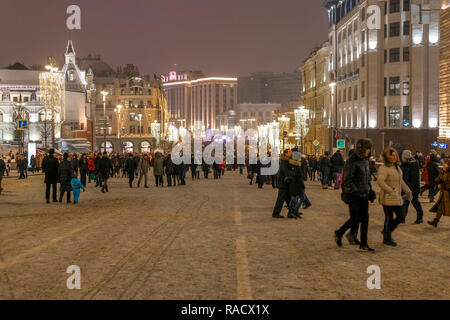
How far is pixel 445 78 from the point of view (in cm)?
3666

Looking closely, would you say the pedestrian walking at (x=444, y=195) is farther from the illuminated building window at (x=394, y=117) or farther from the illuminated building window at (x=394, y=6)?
the illuminated building window at (x=394, y=6)

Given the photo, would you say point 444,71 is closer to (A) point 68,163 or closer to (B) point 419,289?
(A) point 68,163

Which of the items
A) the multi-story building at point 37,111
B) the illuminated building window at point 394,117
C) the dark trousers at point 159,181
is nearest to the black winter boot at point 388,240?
the dark trousers at point 159,181

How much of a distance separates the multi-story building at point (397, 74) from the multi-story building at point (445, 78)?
18067 millimetres

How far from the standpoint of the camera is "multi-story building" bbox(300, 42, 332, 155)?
8144 centimetres

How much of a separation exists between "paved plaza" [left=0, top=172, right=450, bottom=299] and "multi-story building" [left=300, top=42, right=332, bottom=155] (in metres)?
62.5

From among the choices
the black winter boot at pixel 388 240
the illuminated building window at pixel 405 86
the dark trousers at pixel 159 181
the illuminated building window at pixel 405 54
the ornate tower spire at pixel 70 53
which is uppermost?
the ornate tower spire at pixel 70 53

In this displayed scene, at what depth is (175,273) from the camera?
909 centimetres

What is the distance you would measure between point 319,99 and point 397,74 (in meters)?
28.0

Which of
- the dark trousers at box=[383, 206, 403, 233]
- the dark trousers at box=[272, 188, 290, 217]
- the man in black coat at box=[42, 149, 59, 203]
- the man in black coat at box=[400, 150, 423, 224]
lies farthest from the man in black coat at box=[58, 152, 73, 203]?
the dark trousers at box=[383, 206, 403, 233]

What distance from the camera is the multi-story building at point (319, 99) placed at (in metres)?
81.4

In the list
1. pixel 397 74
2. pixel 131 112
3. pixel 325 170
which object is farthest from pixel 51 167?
pixel 131 112
